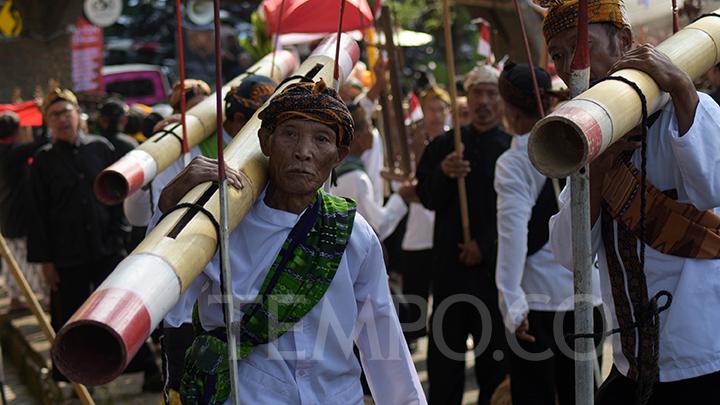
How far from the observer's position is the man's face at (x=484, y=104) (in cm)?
613

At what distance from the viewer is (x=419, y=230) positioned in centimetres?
857

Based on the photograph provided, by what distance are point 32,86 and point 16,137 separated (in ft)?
16.5

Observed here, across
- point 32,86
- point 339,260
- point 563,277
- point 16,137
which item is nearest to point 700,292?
point 339,260

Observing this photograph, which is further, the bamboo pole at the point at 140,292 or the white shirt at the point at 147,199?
the white shirt at the point at 147,199

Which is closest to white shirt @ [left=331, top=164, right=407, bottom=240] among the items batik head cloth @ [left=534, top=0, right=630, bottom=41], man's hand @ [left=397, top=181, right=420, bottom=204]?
man's hand @ [left=397, top=181, right=420, bottom=204]

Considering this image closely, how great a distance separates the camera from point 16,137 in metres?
10.2

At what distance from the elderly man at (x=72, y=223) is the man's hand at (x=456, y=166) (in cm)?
283

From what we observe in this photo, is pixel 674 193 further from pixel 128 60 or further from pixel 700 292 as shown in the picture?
pixel 128 60

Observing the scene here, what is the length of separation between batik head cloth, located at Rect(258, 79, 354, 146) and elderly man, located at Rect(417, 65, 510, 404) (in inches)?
111

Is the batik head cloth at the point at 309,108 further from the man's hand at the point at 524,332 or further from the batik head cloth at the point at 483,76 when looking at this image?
the batik head cloth at the point at 483,76

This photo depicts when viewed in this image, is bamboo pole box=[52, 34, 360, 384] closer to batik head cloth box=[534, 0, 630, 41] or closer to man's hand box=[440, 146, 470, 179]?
batik head cloth box=[534, 0, 630, 41]

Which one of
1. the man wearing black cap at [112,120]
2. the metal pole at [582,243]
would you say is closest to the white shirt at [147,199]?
the metal pole at [582,243]

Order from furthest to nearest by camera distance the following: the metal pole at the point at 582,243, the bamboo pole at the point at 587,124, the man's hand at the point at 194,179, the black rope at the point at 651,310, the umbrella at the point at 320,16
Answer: the umbrella at the point at 320,16 → the black rope at the point at 651,310 → the man's hand at the point at 194,179 → the metal pole at the point at 582,243 → the bamboo pole at the point at 587,124

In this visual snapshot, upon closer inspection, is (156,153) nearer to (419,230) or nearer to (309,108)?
(309,108)
